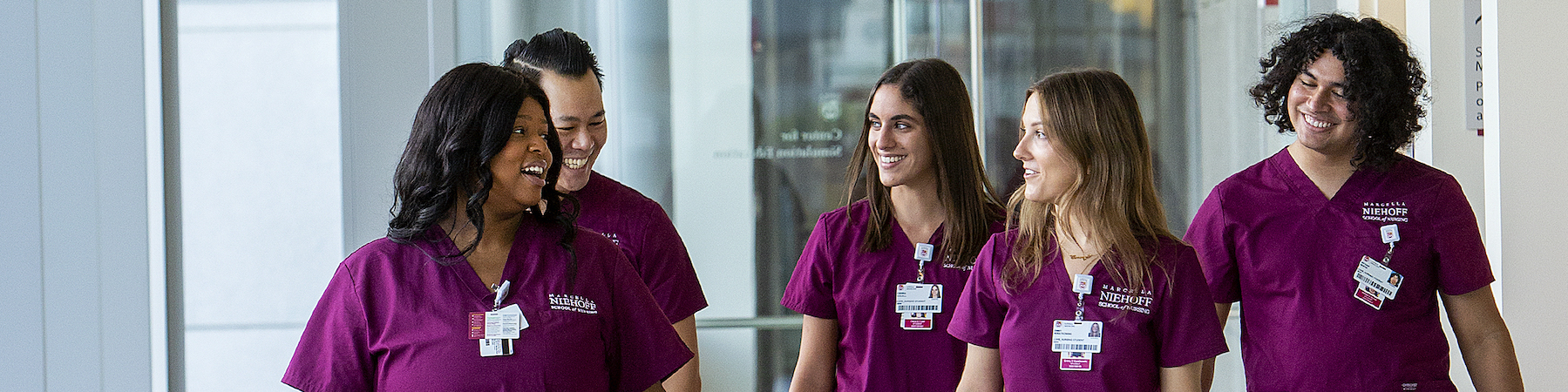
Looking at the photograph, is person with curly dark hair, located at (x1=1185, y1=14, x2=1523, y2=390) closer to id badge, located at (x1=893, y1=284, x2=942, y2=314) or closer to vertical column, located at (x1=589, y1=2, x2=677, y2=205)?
id badge, located at (x1=893, y1=284, x2=942, y2=314)

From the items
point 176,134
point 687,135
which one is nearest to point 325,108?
point 687,135

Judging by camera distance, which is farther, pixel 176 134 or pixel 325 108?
pixel 325 108

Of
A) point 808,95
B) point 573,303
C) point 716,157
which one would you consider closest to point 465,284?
point 573,303

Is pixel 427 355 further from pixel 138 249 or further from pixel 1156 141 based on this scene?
pixel 1156 141

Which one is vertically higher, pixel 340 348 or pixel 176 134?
pixel 176 134

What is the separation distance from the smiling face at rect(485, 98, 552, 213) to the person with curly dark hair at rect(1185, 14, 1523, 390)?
1294mm

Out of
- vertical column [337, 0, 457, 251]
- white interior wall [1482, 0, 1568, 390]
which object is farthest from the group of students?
vertical column [337, 0, 457, 251]

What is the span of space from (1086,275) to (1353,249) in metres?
0.61

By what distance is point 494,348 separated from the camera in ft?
5.43

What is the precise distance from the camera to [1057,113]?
2.09 m

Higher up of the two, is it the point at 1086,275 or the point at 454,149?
the point at 454,149

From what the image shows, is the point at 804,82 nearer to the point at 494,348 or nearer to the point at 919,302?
the point at 919,302

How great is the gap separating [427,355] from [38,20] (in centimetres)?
67

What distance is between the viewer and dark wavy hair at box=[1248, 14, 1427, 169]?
222cm
